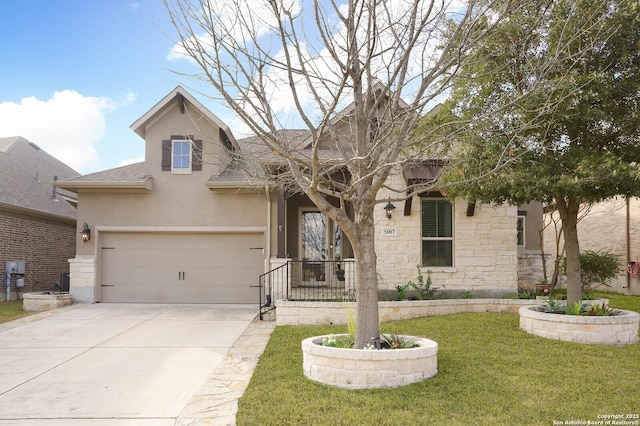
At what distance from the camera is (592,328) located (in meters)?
7.36

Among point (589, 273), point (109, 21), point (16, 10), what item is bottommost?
point (589, 273)

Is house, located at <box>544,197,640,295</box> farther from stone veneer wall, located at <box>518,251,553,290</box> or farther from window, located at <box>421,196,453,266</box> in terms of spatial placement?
window, located at <box>421,196,453,266</box>

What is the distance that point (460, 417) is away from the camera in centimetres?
446

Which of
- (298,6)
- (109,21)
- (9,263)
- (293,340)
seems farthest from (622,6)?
(9,263)

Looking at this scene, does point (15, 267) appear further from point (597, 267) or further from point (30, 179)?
point (597, 267)

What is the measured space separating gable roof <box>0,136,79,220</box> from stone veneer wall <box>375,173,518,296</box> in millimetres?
9434

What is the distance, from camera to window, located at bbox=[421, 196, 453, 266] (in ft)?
36.3

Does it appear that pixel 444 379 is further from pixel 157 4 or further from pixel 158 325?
pixel 158 325

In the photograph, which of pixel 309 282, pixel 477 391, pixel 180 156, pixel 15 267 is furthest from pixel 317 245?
pixel 15 267

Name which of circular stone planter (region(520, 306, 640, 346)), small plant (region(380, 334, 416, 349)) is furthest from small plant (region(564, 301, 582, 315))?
small plant (region(380, 334, 416, 349))

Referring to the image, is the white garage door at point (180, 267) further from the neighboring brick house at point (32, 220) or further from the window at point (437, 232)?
the window at point (437, 232)

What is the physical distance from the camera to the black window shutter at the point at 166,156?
13086mm

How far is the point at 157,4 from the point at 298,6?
1.65 metres

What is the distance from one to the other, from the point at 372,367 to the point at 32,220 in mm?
13783
